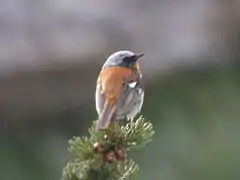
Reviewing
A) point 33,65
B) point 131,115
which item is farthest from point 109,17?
point 131,115

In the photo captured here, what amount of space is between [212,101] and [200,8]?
26.9 inches

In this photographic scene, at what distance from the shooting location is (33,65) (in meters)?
5.54

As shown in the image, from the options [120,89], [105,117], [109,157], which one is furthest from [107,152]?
[120,89]

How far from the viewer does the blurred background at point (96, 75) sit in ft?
17.7

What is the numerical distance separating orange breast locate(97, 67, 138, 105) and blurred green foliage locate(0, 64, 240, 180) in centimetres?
243

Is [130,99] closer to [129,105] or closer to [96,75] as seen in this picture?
[129,105]

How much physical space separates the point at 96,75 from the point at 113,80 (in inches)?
111

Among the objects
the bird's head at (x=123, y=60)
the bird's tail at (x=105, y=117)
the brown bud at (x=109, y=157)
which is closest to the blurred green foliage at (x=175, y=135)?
the bird's head at (x=123, y=60)

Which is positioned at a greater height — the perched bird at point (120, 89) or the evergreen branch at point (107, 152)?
the perched bird at point (120, 89)

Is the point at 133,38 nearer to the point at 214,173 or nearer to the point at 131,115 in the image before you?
the point at 214,173

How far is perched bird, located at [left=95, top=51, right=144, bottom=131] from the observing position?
2.53m

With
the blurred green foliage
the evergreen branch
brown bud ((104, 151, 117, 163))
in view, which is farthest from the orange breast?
the blurred green foliage

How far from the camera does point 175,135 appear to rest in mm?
5527

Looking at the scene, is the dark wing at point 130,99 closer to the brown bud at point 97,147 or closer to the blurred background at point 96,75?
the brown bud at point 97,147
